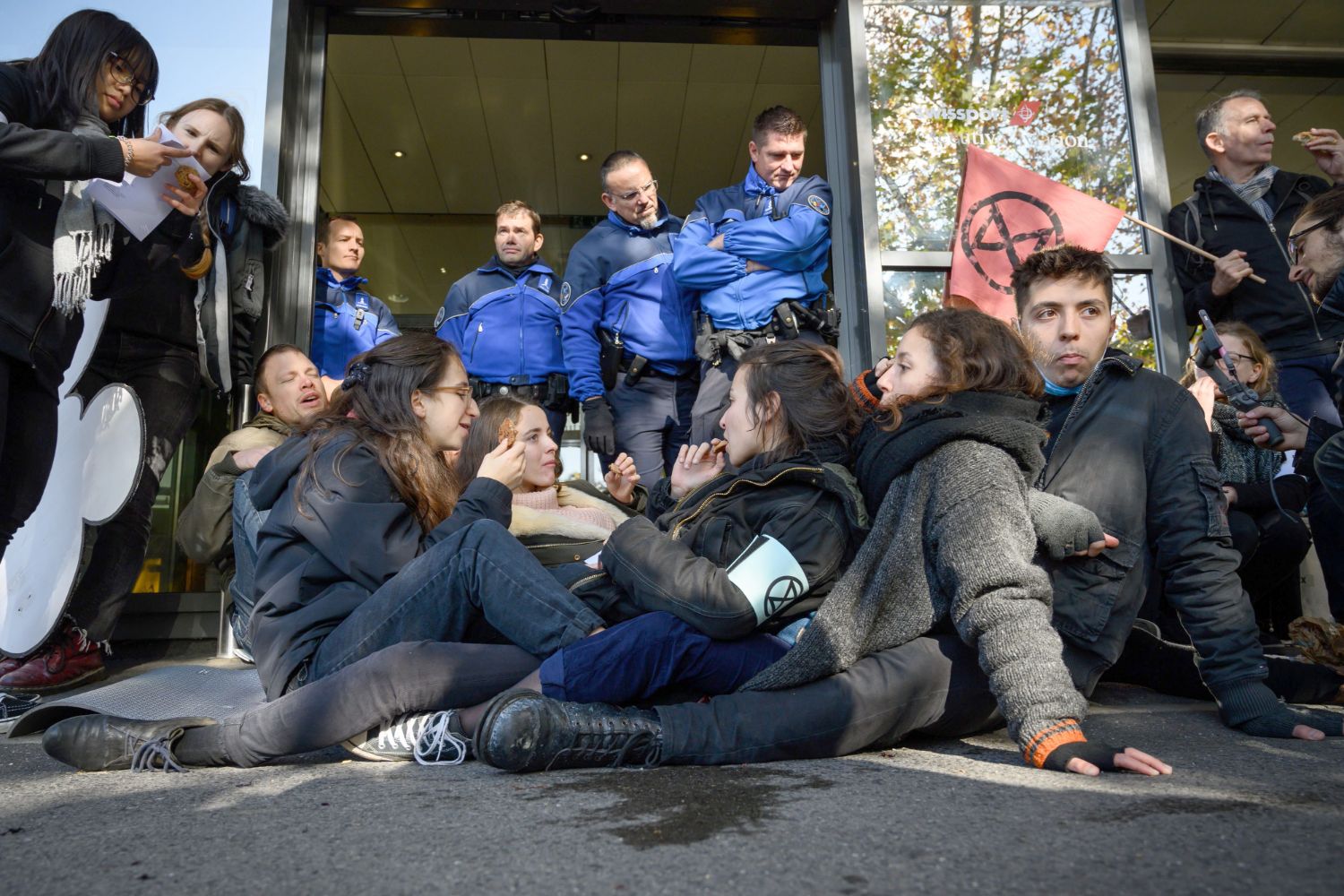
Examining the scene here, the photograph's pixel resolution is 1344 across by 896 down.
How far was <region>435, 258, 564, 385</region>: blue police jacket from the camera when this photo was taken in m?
4.78

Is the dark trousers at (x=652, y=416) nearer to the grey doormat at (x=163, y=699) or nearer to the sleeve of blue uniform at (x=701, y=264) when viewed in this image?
the sleeve of blue uniform at (x=701, y=264)

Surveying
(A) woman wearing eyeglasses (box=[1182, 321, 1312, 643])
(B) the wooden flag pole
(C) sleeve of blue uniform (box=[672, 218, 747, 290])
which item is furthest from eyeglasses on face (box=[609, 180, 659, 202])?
(A) woman wearing eyeglasses (box=[1182, 321, 1312, 643])

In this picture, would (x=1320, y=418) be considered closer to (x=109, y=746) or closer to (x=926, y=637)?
(x=926, y=637)

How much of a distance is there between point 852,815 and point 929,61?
3.90 meters

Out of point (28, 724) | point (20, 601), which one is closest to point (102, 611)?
point (20, 601)

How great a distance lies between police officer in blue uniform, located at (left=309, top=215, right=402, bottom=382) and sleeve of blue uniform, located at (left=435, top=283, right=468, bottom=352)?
0.22 meters

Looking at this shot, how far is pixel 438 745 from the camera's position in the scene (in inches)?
86.6

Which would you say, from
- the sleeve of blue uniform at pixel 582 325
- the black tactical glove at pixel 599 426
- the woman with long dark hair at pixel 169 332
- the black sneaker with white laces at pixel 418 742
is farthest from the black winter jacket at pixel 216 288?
the black sneaker with white laces at pixel 418 742

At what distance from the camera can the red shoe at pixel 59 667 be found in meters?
3.17

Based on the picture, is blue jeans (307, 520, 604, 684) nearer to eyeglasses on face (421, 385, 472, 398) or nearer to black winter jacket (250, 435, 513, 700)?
black winter jacket (250, 435, 513, 700)

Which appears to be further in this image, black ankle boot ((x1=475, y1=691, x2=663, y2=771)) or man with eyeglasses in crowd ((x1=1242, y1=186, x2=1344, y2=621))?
man with eyeglasses in crowd ((x1=1242, y1=186, x2=1344, y2=621))

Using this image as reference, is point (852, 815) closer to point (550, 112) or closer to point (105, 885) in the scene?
point (105, 885)

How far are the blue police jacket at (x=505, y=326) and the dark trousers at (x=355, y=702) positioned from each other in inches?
103

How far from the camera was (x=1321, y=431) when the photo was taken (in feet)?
8.87
